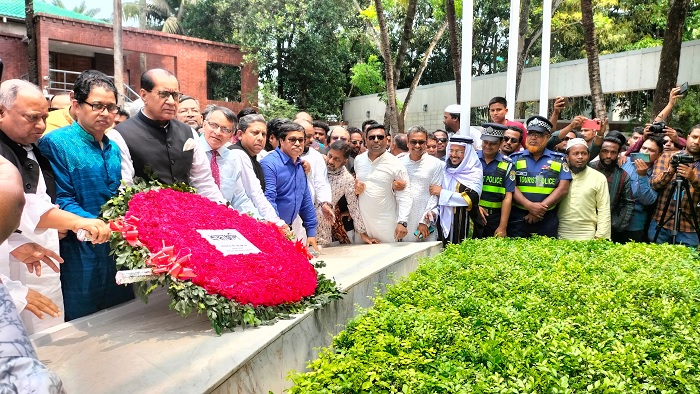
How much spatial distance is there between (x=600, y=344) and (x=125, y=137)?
9.30ft

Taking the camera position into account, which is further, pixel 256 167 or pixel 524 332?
pixel 256 167

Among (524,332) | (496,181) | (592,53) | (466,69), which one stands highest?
(592,53)

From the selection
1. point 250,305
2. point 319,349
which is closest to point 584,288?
point 319,349

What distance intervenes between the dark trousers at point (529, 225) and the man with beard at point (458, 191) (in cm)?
41

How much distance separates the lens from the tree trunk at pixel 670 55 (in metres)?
10.9

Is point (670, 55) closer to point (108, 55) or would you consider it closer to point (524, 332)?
point (524, 332)

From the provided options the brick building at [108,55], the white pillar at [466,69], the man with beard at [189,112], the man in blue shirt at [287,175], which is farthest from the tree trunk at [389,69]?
the man in blue shirt at [287,175]

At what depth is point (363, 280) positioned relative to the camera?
4383mm

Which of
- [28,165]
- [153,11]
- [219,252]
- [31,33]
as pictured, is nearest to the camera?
[28,165]

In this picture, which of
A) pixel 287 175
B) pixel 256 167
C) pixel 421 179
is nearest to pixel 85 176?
pixel 256 167

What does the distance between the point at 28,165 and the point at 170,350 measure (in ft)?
4.12

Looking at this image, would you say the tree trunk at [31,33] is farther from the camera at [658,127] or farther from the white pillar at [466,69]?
the camera at [658,127]

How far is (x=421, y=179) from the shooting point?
20.9 ft

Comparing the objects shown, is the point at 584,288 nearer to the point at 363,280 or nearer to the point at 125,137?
the point at 363,280
